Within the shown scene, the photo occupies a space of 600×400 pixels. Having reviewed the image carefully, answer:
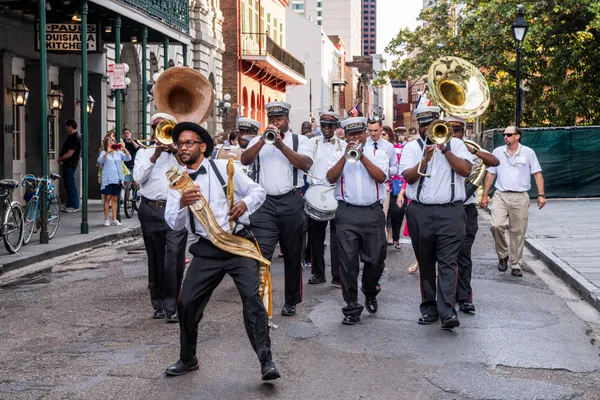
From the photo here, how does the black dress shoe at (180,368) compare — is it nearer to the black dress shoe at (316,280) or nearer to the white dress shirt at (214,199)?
the white dress shirt at (214,199)

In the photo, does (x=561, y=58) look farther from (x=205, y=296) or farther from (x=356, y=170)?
(x=205, y=296)

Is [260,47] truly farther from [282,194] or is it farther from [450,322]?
[450,322]

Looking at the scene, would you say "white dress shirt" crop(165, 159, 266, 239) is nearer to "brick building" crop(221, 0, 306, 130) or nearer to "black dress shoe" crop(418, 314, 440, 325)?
"black dress shoe" crop(418, 314, 440, 325)

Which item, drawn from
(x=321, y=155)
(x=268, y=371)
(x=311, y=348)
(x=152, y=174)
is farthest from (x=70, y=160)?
(x=268, y=371)

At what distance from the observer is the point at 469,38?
1163 inches

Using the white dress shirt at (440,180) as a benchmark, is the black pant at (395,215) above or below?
below

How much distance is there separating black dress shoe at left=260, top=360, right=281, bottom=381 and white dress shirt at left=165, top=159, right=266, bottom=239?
88 centimetres

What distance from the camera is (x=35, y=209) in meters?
15.0

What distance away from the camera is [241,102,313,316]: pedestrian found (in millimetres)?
8742

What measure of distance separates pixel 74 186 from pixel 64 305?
11972 millimetres

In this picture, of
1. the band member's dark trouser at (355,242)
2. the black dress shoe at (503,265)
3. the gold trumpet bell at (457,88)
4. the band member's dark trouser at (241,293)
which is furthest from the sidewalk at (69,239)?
the band member's dark trouser at (241,293)

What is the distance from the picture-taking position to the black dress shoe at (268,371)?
633 centimetres

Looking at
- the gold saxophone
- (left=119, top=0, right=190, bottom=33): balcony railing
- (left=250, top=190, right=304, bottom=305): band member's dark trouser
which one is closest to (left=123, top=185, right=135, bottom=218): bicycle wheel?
(left=119, top=0, right=190, bottom=33): balcony railing

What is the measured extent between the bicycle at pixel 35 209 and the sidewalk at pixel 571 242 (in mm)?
7263
